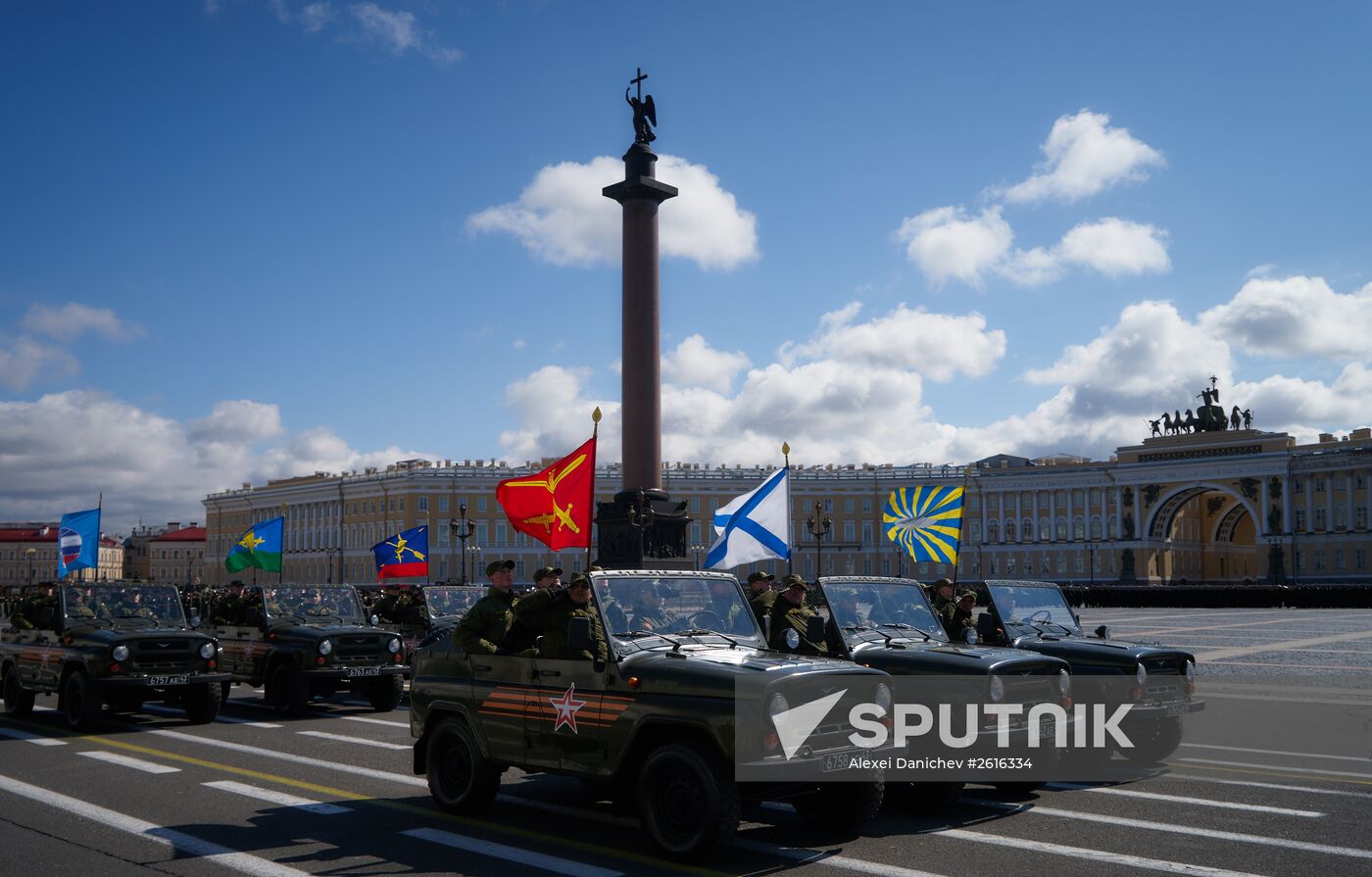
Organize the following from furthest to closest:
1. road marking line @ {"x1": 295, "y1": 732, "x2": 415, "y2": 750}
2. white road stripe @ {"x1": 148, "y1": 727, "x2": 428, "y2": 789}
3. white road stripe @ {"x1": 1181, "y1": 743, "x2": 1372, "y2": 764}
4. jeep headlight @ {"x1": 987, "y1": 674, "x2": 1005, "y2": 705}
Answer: road marking line @ {"x1": 295, "y1": 732, "x2": 415, "y2": 750} < white road stripe @ {"x1": 1181, "y1": 743, "x2": 1372, "y2": 764} < white road stripe @ {"x1": 148, "y1": 727, "x2": 428, "y2": 789} < jeep headlight @ {"x1": 987, "y1": 674, "x2": 1005, "y2": 705}

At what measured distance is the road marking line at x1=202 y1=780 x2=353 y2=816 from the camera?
9531mm

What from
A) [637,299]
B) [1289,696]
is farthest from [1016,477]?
[1289,696]

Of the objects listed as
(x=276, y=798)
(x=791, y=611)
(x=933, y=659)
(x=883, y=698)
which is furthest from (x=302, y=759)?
(x=883, y=698)

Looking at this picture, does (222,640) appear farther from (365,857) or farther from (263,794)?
(365,857)

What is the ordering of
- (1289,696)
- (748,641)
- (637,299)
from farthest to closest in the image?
(637,299) < (1289,696) < (748,641)

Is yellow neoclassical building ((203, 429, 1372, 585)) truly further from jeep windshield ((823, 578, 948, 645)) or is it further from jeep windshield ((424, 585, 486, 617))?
jeep windshield ((823, 578, 948, 645))

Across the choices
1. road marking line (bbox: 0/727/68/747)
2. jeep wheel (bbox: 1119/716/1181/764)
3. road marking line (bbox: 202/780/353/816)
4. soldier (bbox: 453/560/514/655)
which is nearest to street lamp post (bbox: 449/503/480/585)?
road marking line (bbox: 0/727/68/747)

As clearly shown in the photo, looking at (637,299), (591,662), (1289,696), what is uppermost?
(637,299)

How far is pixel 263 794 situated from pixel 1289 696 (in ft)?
50.4

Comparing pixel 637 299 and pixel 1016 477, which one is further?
pixel 1016 477

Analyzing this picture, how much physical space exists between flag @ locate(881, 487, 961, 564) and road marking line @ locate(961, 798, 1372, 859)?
917cm

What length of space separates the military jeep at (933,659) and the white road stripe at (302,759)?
417 cm

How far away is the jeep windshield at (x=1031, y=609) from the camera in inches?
498

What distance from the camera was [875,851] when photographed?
26.5ft
